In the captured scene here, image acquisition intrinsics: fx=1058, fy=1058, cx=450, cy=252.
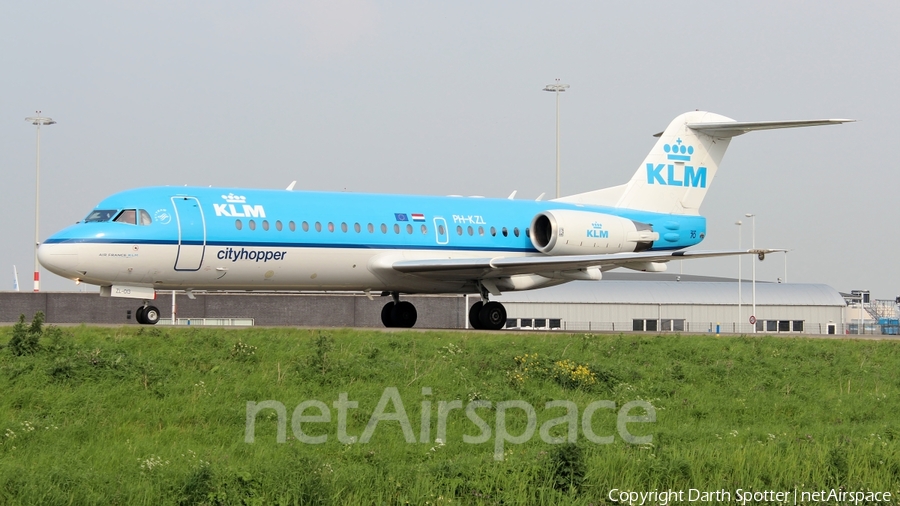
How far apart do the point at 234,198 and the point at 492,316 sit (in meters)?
7.59

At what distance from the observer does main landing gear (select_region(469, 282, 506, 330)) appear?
2775 centimetres

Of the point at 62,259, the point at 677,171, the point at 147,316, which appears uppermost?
the point at 677,171

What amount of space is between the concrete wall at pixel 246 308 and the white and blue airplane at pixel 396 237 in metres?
12.2

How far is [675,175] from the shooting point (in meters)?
31.8

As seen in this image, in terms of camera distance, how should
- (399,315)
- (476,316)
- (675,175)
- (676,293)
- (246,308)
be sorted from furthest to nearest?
(676,293), (246,308), (675,175), (399,315), (476,316)

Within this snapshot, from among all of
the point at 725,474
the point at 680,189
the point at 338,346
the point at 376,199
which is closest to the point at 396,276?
the point at 376,199

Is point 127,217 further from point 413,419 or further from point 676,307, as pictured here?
point 676,307

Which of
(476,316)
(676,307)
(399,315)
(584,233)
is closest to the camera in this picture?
(476,316)

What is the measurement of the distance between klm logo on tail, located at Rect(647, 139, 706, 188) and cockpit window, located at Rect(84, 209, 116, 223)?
15.9 m

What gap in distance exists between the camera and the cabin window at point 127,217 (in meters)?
22.8

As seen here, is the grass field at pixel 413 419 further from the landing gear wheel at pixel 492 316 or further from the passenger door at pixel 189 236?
the landing gear wheel at pixel 492 316

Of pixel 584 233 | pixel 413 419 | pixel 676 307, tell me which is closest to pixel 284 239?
pixel 584 233

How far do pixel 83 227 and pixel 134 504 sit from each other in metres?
12.7

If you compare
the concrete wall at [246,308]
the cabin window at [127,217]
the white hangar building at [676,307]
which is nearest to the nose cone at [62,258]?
the cabin window at [127,217]
